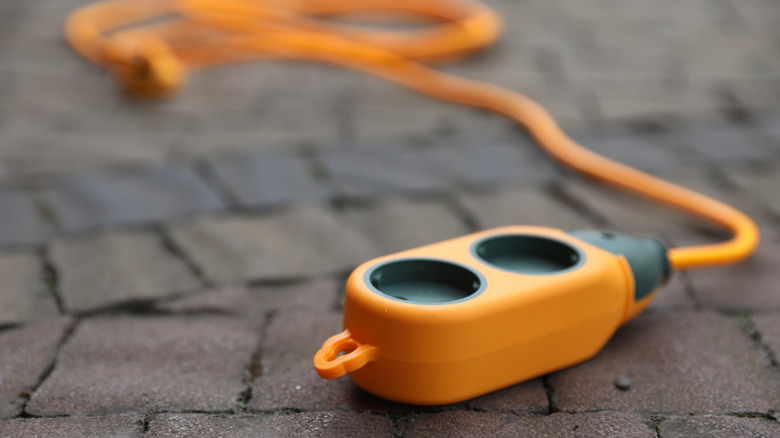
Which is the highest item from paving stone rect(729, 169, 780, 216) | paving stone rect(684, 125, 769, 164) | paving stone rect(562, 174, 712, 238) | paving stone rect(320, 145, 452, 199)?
paving stone rect(684, 125, 769, 164)

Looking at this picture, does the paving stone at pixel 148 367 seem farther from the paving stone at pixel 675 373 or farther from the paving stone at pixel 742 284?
the paving stone at pixel 742 284

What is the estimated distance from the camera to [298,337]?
3.57 feet

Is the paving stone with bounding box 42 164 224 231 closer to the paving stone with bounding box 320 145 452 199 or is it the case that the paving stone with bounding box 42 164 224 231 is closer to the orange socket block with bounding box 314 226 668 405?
the paving stone with bounding box 320 145 452 199

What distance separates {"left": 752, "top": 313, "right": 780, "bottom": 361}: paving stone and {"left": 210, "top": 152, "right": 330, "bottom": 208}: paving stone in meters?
0.88

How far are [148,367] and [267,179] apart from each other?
2.30 feet

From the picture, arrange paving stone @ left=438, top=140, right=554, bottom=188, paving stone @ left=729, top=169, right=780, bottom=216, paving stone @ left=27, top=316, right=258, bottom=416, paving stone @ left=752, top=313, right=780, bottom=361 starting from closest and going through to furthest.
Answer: paving stone @ left=27, top=316, right=258, bottom=416, paving stone @ left=752, top=313, right=780, bottom=361, paving stone @ left=729, top=169, right=780, bottom=216, paving stone @ left=438, top=140, right=554, bottom=188

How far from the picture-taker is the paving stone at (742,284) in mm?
1156

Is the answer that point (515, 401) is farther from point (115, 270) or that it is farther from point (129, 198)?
point (129, 198)

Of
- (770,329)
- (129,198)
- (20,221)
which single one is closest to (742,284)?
(770,329)

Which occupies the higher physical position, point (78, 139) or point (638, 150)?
point (638, 150)

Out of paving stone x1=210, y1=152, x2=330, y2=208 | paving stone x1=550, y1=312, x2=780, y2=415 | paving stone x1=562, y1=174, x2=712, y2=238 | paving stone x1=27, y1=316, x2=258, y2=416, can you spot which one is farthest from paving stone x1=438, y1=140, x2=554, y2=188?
paving stone x1=27, y1=316, x2=258, y2=416

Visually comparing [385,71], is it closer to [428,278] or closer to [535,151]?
[535,151]

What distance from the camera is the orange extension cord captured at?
5.62 feet

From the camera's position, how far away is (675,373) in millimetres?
974
